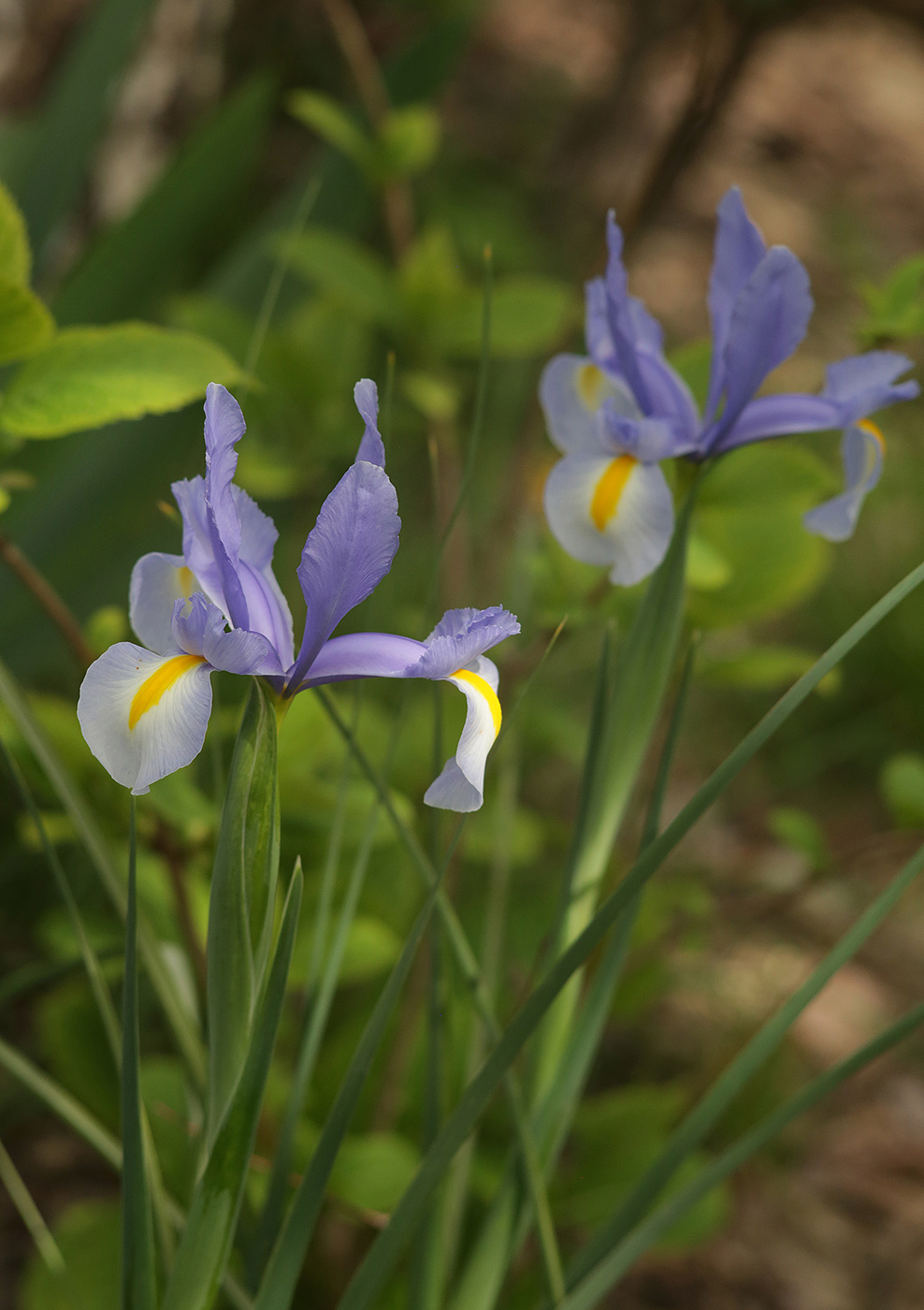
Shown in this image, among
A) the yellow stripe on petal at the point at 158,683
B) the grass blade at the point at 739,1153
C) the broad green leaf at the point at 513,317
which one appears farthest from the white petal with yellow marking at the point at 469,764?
the broad green leaf at the point at 513,317

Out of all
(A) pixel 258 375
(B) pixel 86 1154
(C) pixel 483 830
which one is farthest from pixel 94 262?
(B) pixel 86 1154

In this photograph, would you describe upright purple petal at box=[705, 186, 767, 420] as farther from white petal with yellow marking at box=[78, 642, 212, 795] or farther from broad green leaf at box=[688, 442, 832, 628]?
white petal with yellow marking at box=[78, 642, 212, 795]

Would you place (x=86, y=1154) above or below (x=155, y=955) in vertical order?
below

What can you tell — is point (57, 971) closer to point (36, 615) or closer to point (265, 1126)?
point (265, 1126)

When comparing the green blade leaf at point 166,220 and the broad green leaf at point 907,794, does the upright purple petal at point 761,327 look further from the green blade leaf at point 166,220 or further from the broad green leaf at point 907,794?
the green blade leaf at point 166,220

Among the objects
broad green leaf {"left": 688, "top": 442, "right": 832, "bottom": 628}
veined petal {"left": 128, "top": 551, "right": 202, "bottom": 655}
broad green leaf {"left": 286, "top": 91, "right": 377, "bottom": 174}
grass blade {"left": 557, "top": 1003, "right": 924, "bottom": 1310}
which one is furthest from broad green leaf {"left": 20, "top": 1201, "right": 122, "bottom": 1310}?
broad green leaf {"left": 286, "top": 91, "right": 377, "bottom": 174}

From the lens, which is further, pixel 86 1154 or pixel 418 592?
pixel 418 592
